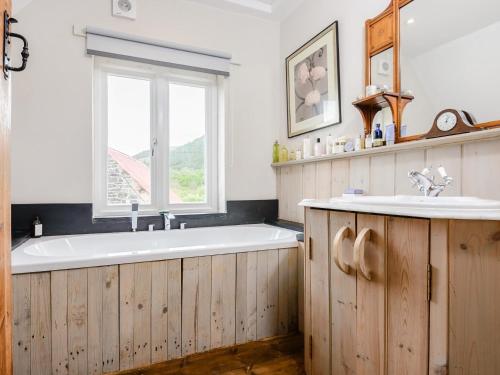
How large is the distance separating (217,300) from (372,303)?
3.18 feet

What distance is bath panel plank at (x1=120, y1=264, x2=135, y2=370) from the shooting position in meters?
1.59

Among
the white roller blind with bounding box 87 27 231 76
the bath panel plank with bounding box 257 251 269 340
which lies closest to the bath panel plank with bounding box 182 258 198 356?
the bath panel plank with bounding box 257 251 269 340

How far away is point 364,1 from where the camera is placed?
6.62 ft

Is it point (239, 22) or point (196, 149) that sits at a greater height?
point (239, 22)

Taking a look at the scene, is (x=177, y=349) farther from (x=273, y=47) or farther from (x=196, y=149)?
(x=273, y=47)

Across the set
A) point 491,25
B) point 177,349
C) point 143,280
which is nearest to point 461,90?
point 491,25

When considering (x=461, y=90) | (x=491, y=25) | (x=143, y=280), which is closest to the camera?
(x=491, y=25)

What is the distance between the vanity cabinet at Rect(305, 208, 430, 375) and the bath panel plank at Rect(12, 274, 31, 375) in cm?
134

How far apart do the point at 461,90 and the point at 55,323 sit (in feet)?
7.44

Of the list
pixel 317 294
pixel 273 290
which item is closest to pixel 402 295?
pixel 317 294

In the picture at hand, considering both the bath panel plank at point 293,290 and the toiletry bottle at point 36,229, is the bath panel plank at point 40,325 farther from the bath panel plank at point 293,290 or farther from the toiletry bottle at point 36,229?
the bath panel plank at point 293,290

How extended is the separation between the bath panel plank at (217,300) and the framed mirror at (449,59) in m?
1.32

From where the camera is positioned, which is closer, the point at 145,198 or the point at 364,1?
the point at 364,1

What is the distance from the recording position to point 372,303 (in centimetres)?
114
